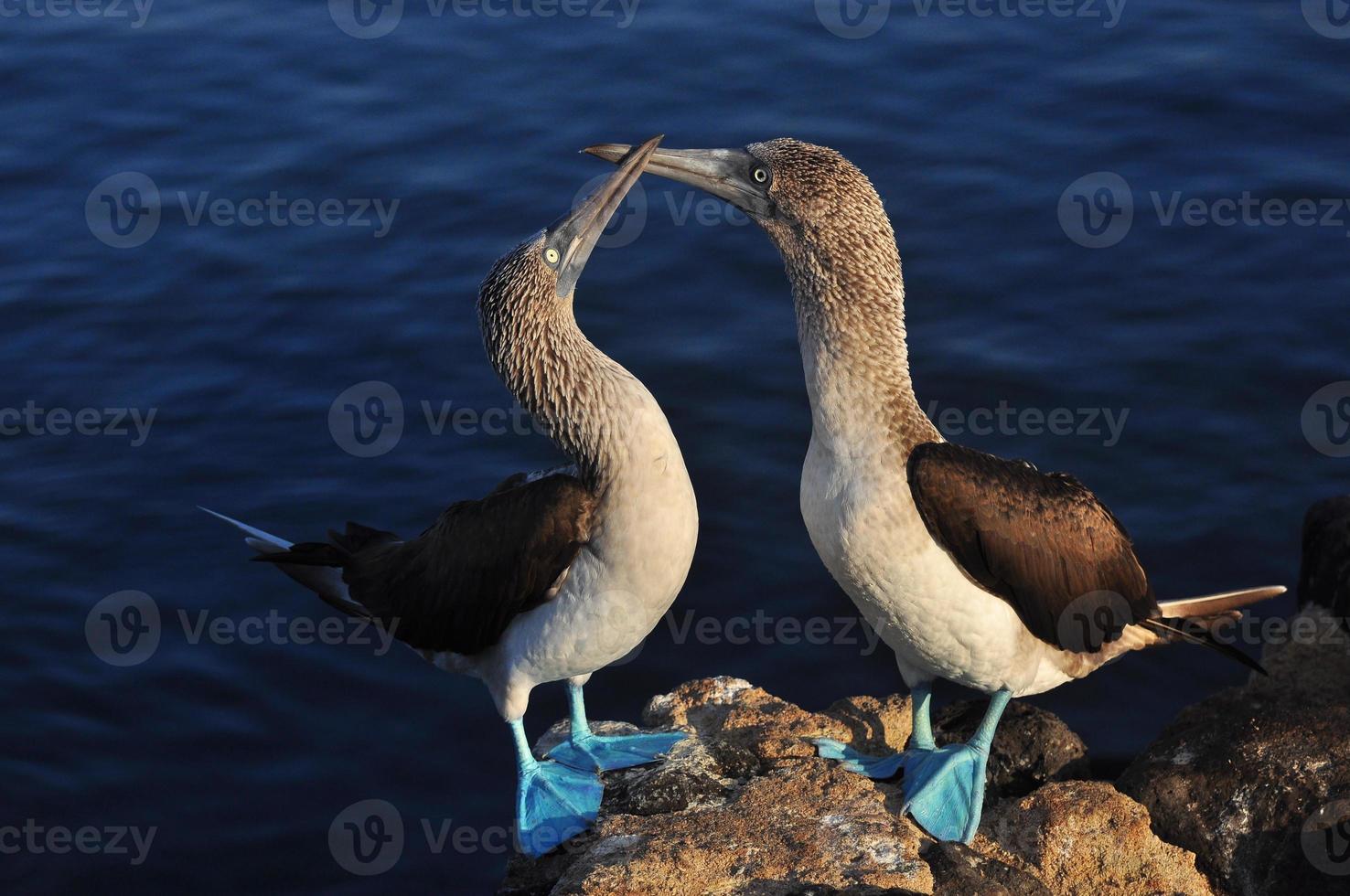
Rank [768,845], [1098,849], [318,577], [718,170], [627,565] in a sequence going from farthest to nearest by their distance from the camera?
[318,577] < [718,170] < [627,565] < [1098,849] < [768,845]

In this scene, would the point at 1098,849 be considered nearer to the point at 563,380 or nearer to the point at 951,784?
the point at 951,784

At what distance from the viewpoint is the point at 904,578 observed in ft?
19.5

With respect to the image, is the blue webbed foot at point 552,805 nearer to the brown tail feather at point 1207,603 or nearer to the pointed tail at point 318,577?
the pointed tail at point 318,577

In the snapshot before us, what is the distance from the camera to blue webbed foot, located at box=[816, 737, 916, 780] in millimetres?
6352

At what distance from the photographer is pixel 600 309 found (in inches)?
451

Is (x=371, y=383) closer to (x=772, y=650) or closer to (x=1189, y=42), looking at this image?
(x=772, y=650)

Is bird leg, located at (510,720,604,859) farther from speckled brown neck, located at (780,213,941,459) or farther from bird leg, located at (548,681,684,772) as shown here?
speckled brown neck, located at (780,213,941,459)

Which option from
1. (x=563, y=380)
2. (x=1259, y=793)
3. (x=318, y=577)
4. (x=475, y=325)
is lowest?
(x=1259, y=793)

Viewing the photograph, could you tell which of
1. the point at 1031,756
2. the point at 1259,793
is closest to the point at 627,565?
the point at 1031,756

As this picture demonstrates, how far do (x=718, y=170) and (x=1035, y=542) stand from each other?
200cm

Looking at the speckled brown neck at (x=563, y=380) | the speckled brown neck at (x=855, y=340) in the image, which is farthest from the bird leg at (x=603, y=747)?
the speckled brown neck at (x=855, y=340)

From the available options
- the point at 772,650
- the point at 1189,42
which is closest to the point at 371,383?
the point at 772,650

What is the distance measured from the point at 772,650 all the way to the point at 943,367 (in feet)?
8.90

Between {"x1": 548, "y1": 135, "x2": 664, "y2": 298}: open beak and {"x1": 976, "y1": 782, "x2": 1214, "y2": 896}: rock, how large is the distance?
284 centimetres
